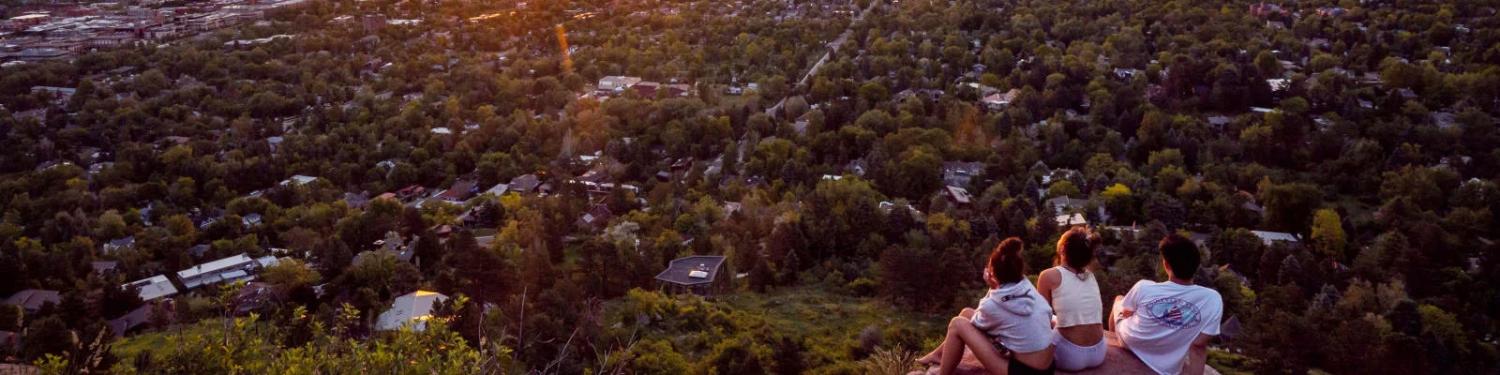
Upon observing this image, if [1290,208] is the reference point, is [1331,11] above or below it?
below

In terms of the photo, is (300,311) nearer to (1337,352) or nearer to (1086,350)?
(1086,350)

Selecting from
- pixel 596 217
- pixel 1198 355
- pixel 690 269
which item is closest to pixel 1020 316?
pixel 1198 355

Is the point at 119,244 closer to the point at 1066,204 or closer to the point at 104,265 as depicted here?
the point at 104,265

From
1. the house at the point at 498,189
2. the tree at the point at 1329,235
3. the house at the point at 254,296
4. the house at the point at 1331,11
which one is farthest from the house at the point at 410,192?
the house at the point at 1331,11

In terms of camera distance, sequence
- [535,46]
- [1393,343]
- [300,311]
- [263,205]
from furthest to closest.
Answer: [535,46] → [263,205] → [1393,343] → [300,311]

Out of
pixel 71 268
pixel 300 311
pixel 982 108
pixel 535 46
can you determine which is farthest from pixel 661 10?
pixel 300 311

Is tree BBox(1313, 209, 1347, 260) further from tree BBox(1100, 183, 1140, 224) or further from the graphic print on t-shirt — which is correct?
the graphic print on t-shirt

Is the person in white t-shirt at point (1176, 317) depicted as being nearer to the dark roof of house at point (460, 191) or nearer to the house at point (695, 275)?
the house at point (695, 275)
